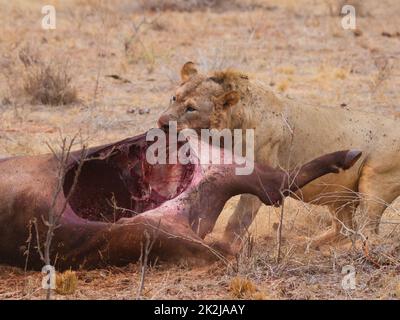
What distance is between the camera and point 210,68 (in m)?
12.0

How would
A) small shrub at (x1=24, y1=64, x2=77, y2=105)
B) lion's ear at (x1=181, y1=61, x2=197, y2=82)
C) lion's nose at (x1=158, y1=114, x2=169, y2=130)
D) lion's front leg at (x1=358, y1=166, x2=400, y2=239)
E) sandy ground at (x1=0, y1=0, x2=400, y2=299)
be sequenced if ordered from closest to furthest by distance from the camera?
sandy ground at (x1=0, y1=0, x2=400, y2=299) < lion's nose at (x1=158, y1=114, x2=169, y2=130) < lion's front leg at (x1=358, y1=166, x2=400, y2=239) < lion's ear at (x1=181, y1=61, x2=197, y2=82) < small shrub at (x1=24, y1=64, x2=77, y2=105)

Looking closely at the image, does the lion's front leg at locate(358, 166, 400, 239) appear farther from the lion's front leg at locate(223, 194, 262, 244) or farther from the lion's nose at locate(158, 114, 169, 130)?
the lion's nose at locate(158, 114, 169, 130)

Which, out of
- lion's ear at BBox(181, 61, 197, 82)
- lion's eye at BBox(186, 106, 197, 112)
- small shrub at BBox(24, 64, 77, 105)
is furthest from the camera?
small shrub at BBox(24, 64, 77, 105)

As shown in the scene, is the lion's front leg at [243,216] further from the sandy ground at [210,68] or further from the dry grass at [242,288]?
the dry grass at [242,288]

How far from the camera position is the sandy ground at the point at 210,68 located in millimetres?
5547

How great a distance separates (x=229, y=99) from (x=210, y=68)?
5.31m

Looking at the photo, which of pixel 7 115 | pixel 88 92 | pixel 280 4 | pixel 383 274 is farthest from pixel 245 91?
pixel 280 4

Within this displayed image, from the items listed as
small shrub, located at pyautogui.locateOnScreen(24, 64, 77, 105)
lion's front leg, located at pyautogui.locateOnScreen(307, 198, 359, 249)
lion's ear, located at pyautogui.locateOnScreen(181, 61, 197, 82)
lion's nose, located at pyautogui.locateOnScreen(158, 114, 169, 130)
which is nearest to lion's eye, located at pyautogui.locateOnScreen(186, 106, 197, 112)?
lion's nose, located at pyautogui.locateOnScreen(158, 114, 169, 130)

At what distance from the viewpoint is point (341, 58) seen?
14008 mm

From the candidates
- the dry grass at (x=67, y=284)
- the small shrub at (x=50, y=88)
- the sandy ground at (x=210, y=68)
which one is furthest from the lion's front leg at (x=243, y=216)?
the small shrub at (x=50, y=88)

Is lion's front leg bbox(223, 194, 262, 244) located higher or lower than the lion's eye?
lower

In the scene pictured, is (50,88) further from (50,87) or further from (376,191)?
(376,191)

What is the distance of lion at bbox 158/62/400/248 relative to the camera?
675 centimetres
